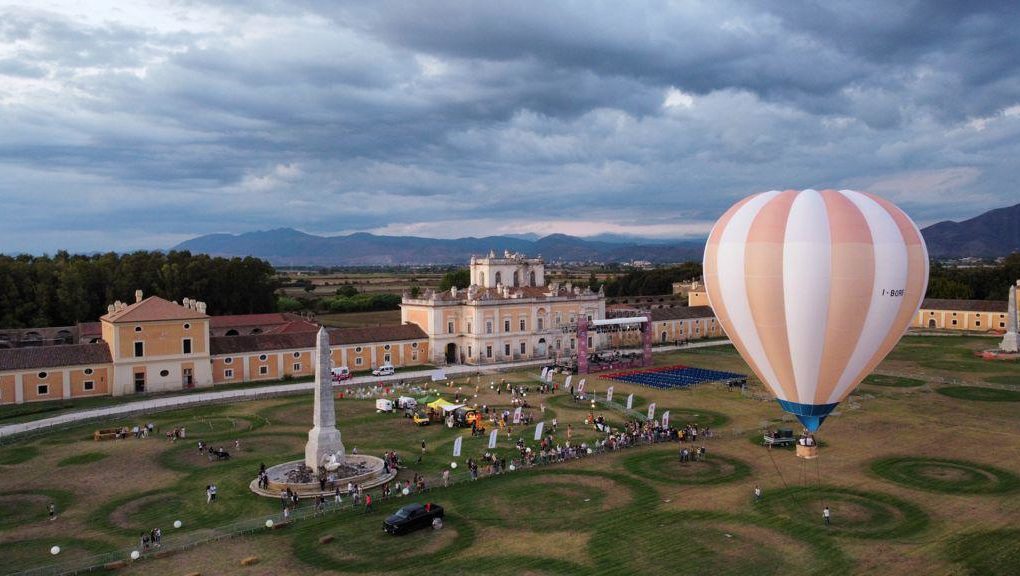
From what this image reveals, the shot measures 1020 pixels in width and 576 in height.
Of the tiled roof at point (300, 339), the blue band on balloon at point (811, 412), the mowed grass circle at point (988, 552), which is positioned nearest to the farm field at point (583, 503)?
the mowed grass circle at point (988, 552)

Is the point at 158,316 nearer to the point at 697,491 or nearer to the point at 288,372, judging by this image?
the point at 288,372

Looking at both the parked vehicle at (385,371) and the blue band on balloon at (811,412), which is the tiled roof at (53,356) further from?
the blue band on balloon at (811,412)

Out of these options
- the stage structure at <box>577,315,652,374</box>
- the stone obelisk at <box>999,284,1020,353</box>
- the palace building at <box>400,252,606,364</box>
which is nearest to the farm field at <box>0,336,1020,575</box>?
the stage structure at <box>577,315,652,374</box>

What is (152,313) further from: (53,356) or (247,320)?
(247,320)

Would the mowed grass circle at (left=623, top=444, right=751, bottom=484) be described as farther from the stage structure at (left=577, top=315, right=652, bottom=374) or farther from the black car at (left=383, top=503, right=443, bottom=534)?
the stage structure at (left=577, top=315, right=652, bottom=374)

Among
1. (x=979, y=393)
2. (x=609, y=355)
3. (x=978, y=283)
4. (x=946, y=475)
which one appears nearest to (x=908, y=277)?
(x=946, y=475)

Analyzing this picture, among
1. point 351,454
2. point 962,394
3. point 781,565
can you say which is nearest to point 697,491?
point 781,565
